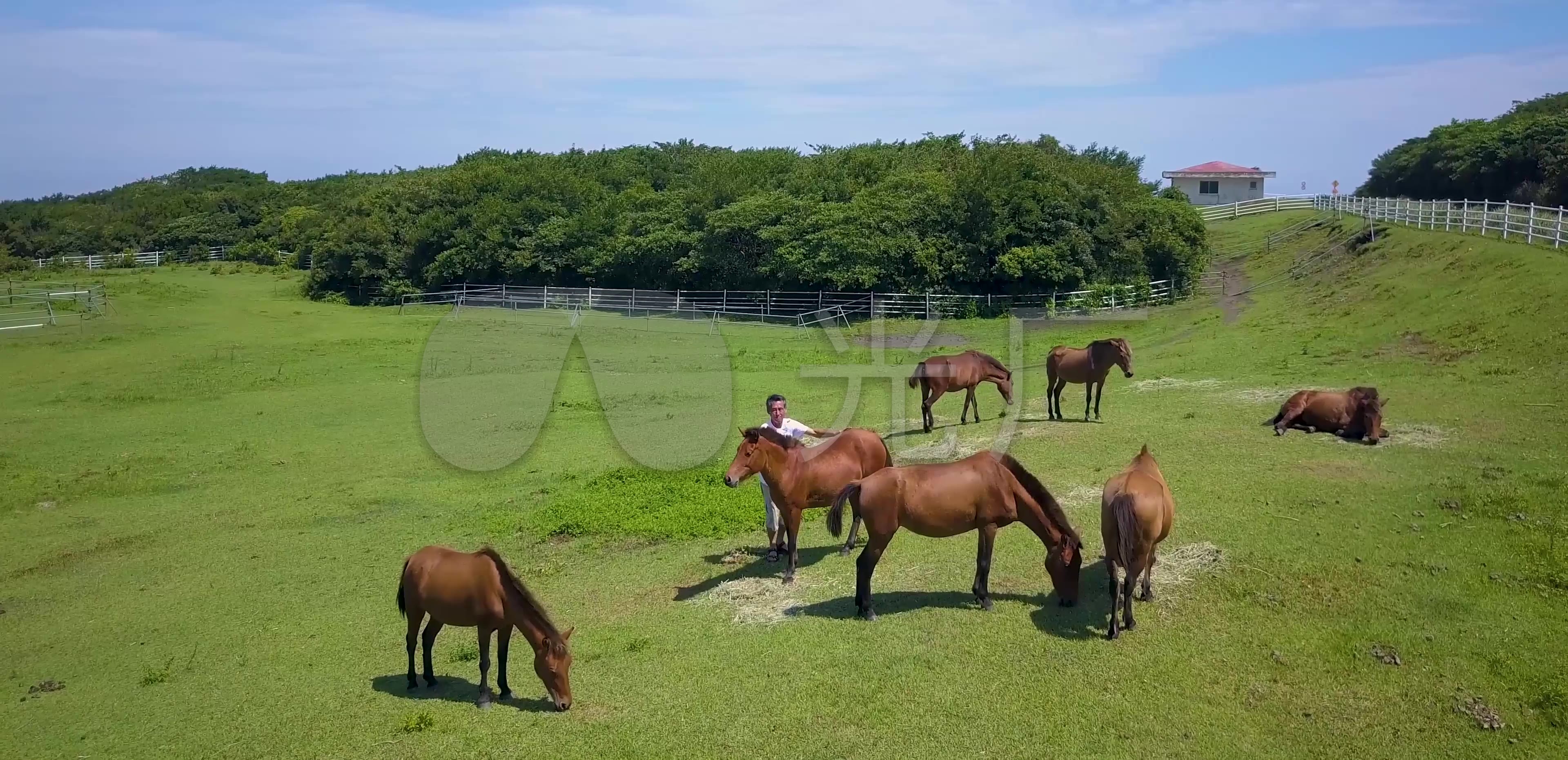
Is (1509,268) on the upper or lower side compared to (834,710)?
upper

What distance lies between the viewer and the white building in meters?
63.2

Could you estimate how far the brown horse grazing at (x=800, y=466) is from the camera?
990 cm

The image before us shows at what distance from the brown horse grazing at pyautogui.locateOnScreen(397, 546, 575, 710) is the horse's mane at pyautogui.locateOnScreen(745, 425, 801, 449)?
9.68 ft

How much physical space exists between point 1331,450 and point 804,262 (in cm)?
2733

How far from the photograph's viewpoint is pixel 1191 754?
21.4ft

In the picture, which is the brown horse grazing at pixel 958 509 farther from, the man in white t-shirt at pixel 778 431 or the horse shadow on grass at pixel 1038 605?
the man in white t-shirt at pixel 778 431

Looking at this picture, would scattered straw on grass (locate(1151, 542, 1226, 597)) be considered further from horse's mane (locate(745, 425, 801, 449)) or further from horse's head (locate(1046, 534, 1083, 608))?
horse's mane (locate(745, 425, 801, 449))

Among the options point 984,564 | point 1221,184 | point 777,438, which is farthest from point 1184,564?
point 1221,184

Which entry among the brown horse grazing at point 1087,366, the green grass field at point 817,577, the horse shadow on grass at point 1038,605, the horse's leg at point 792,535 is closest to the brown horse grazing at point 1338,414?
the green grass field at point 817,577

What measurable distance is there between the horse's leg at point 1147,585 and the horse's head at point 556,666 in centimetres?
458

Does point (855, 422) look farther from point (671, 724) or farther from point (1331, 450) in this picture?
point (671, 724)

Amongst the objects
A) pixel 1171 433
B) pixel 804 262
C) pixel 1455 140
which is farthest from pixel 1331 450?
pixel 1455 140

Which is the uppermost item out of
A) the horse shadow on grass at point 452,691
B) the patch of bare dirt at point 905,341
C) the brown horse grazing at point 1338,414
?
the brown horse grazing at point 1338,414

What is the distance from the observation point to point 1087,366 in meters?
16.2
